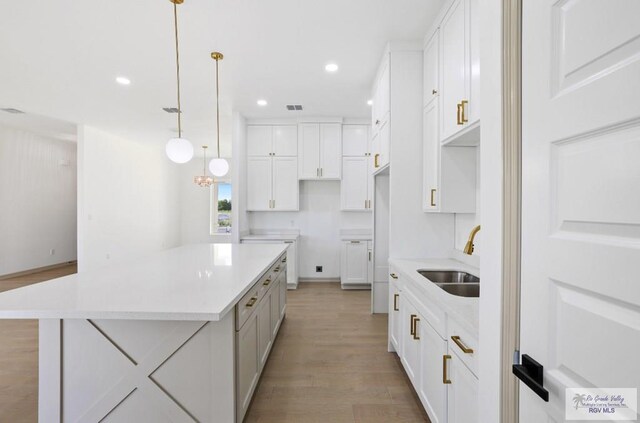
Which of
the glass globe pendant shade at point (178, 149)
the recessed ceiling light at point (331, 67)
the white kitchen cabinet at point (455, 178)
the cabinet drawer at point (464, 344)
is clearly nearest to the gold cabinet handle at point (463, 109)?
the white kitchen cabinet at point (455, 178)

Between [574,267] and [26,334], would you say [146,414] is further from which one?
[26,334]

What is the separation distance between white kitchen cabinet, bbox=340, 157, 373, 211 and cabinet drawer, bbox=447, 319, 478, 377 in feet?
12.5

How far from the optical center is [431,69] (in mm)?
2502

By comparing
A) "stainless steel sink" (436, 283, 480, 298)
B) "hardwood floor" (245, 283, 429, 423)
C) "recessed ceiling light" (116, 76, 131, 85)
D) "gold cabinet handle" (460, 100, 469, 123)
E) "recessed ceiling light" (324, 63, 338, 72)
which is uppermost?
"recessed ceiling light" (116, 76, 131, 85)

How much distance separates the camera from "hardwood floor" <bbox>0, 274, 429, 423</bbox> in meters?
1.97

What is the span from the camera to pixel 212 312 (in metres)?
1.29

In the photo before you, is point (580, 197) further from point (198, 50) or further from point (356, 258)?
point (356, 258)

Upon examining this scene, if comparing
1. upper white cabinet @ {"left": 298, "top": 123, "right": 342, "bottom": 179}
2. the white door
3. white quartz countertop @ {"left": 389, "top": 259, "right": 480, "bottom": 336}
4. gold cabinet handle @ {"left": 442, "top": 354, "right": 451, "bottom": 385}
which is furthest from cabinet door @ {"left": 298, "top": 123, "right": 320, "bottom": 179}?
the white door

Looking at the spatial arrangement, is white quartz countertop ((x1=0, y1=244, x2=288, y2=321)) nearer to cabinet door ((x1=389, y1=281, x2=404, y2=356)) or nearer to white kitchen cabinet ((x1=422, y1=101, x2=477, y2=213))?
cabinet door ((x1=389, y1=281, x2=404, y2=356))

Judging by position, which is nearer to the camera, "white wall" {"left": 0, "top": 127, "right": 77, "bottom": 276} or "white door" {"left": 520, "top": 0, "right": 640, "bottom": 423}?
"white door" {"left": 520, "top": 0, "right": 640, "bottom": 423}

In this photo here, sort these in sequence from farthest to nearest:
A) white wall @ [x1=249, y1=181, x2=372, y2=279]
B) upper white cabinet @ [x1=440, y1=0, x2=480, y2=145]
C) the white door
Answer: white wall @ [x1=249, y1=181, x2=372, y2=279] → upper white cabinet @ [x1=440, y1=0, x2=480, y2=145] → the white door

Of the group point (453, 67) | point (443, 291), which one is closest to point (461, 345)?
point (443, 291)

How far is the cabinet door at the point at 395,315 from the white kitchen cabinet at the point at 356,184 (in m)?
2.58

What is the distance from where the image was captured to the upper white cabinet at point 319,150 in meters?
5.16
